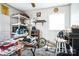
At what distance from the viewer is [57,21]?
1682mm

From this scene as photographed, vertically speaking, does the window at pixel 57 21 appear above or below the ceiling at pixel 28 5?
below

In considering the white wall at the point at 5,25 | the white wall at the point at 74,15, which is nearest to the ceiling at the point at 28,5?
the white wall at the point at 5,25

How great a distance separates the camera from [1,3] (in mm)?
Answer: 1614

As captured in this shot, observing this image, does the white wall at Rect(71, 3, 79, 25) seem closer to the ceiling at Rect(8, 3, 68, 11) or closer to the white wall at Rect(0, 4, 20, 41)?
the ceiling at Rect(8, 3, 68, 11)

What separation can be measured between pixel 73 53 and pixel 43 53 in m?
0.46

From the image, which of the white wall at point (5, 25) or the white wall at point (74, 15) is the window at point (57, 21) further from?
the white wall at point (5, 25)

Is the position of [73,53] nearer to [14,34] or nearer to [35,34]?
[35,34]

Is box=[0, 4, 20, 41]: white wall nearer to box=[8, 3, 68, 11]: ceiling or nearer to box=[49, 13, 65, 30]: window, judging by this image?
box=[8, 3, 68, 11]: ceiling

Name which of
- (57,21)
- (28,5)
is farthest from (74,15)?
(28,5)

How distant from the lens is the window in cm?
164

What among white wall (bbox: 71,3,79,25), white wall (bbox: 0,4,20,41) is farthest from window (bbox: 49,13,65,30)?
white wall (bbox: 0,4,20,41)

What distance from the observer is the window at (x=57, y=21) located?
1.64 meters

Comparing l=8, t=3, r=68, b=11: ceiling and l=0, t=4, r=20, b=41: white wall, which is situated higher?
l=8, t=3, r=68, b=11: ceiling

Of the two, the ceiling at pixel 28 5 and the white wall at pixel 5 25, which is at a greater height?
the ceiling at pixel 28 5
